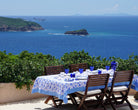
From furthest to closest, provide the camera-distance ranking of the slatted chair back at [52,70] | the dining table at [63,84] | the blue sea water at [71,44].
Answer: the blue sea water at [71,44] < the slatted chair back at [52,70] < the dining table at [63,84]

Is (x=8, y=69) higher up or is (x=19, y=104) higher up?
(x=8, y=69)

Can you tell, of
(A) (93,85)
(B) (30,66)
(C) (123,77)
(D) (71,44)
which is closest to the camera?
(A) (93,85)

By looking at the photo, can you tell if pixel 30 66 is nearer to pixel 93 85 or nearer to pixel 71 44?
pixel 93 85

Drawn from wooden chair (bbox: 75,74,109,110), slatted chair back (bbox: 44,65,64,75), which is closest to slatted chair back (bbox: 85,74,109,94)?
wooden chair (bbox: 75,74,109,110)

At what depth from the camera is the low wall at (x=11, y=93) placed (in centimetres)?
648

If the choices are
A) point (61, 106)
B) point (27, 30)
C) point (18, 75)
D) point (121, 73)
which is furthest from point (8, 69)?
point (27, 30)

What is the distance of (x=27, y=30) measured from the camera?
364 feet

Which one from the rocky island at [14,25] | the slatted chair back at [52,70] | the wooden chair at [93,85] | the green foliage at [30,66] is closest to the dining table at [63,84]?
the wooden chair at [93,85]

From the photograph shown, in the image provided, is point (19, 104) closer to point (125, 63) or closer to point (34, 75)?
point (34, 75)

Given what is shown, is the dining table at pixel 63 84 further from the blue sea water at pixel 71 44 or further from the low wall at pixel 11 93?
the blue sea water at pixel 71 44

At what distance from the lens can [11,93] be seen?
259 inches

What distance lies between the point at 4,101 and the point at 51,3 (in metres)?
159

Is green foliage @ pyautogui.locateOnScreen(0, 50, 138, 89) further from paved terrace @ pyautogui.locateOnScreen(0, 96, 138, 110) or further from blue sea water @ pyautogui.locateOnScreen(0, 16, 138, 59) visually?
blue sea water @ pyautogui.locateOnScreen(0, 16, 138, 59)

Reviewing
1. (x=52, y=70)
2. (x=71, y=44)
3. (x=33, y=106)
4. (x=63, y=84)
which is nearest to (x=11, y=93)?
(x=33, y=106)
